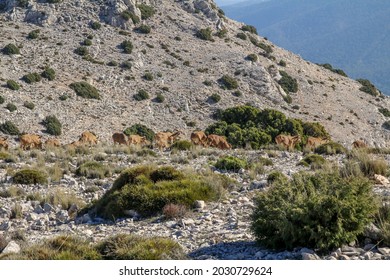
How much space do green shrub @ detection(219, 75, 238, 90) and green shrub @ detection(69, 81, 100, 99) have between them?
55.4 feet

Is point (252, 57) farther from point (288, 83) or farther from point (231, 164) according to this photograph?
point (231, 164)

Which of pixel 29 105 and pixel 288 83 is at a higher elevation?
pixel 288 83

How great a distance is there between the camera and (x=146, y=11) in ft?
238

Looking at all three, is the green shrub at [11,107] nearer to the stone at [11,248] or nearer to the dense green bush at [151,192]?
the dense green bush at [151,192]

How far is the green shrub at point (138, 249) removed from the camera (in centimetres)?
Answer: 702

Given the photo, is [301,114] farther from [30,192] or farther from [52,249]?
[52,249]

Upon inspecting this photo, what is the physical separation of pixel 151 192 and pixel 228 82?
2034 inches

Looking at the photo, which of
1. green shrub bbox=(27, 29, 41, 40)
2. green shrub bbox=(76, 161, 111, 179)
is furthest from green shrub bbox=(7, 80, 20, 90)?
green shrub bbox=(76, 161, 111, 179)

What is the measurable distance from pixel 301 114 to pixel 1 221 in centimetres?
5246

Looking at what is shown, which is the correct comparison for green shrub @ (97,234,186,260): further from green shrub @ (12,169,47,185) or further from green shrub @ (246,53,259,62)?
green shrub @ (246,53,259,62)

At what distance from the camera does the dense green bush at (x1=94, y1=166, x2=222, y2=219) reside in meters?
10.8

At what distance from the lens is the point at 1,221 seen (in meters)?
11.0

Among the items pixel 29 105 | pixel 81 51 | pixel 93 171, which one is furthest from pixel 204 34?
pixel 93 171

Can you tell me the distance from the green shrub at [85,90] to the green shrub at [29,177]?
37.2m
